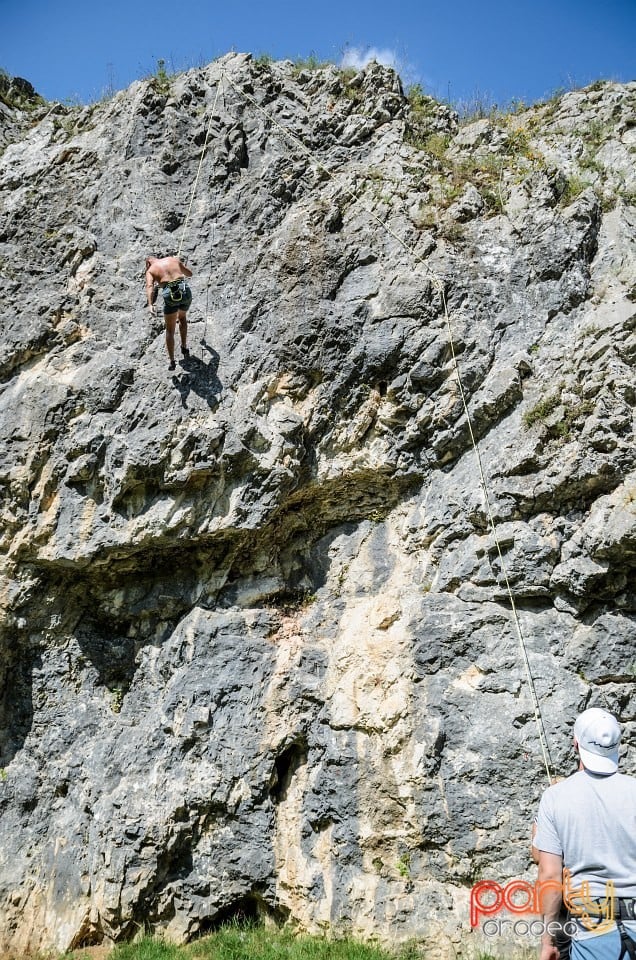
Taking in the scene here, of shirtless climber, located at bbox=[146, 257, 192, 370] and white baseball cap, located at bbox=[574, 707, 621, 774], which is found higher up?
shirtless climber, located at bbox=[146, 257, 192, 370]

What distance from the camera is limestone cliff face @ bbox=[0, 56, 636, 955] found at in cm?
625

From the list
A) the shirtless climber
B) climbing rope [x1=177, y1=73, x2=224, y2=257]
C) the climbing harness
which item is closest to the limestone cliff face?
climbing rope [x1=177, y1=73, x2=224, y2=257]

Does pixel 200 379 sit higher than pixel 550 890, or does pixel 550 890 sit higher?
pixel 200 379

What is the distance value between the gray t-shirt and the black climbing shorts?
639 centimetres

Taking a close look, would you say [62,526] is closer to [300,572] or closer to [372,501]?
[300,572]

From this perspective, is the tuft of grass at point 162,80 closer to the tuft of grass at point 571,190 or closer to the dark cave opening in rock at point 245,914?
the tuft of grass at point 571,190

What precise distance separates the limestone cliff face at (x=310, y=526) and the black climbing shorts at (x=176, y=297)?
23.8 inches

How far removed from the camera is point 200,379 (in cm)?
786

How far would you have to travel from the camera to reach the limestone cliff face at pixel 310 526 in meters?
6.25

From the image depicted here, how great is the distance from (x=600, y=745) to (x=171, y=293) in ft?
21.1

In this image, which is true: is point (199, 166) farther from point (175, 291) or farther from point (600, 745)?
point (600, 745)

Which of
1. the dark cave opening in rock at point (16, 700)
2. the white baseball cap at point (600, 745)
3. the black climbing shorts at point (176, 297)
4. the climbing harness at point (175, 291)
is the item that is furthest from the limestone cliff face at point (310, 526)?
the white baseball cap at point (600, 745)

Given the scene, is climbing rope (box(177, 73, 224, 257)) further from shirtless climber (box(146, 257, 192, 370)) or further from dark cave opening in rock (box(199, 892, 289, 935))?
dark cave opening in rock (box(199, 892, 289, 935))

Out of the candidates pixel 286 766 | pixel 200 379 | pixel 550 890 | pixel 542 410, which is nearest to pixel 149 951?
pixel 286 766
